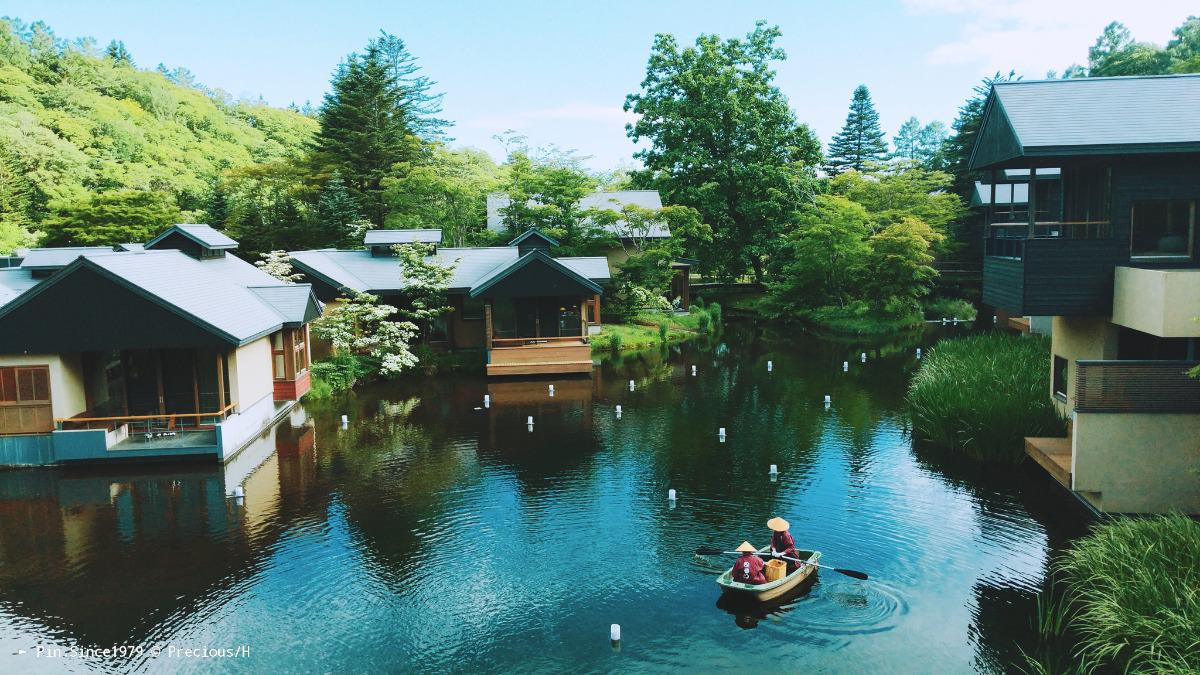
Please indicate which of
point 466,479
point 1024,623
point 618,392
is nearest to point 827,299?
point 618,392

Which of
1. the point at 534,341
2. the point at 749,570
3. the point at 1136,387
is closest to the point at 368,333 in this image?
the point at 534,341

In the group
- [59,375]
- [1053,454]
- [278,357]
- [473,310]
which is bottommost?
[1053,454]

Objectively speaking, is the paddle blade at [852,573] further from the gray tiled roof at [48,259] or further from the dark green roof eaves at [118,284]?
the gray tiled roof at [48,259]

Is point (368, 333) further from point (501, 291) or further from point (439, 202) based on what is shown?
point (439, 202)

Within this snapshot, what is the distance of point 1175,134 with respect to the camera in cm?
1576

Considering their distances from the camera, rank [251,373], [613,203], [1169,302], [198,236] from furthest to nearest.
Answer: [613,203] < [198,236] < [251,373] < [1169,302]

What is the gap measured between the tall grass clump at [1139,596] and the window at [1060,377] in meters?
7.44

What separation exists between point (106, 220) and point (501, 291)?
28811 millimetres

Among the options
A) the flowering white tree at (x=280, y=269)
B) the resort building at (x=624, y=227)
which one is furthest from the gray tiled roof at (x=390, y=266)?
the resort building at (x=624, y=227)

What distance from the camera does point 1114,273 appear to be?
1616 centimetres

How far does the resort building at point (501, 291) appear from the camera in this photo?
32.0m

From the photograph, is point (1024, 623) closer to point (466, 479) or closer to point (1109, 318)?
point (1109, 318)

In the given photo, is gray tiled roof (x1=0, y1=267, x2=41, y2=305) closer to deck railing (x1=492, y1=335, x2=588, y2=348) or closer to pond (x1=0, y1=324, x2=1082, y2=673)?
pond (x1=0, y1=324, x2=1082, y2=673)

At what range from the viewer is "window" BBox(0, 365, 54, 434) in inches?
776
